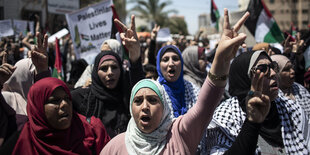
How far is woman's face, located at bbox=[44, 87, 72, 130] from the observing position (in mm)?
2275

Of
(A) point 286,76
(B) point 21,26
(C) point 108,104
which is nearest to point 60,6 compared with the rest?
(B) point 21,26

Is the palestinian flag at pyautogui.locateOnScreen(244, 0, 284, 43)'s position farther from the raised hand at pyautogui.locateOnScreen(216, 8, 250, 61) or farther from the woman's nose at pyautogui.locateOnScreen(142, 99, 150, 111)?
the woman's nose at pyautogui.locateOnScreen(142, 99, 150, 111)

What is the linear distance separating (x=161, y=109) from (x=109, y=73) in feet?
4.44

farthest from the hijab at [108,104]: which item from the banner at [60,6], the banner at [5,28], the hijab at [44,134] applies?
the banner at [60,6]

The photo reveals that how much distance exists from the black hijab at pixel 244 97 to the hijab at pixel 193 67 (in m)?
1.73

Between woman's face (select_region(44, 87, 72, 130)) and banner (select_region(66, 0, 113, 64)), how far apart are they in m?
3.33

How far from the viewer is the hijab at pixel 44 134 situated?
7.30 feet

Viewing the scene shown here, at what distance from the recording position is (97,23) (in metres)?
5.76

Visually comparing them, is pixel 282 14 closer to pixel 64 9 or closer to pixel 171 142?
pixel 64 9

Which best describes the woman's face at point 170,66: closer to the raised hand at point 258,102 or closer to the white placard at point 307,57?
the raised hand at point 258,102

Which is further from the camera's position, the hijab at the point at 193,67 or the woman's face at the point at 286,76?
the hijab at the point at 193,67

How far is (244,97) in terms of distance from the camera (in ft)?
8.85

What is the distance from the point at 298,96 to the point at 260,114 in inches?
84.1

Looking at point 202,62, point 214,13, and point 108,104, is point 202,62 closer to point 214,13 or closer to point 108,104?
point 108,104
